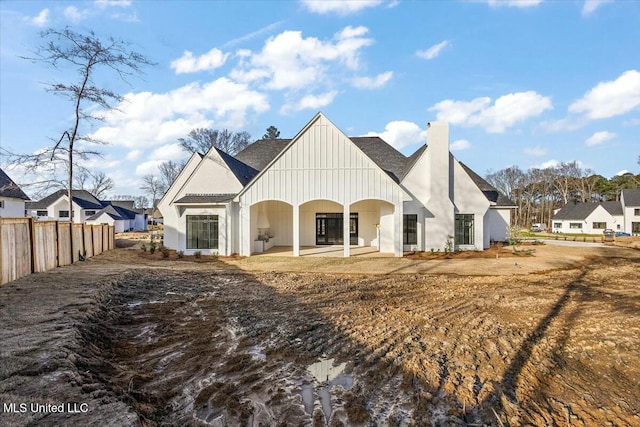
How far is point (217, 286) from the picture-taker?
34.1 feet

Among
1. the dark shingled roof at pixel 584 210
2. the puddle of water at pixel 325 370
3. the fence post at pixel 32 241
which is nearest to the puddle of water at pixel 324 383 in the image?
the puddle of water at pixel 325 370

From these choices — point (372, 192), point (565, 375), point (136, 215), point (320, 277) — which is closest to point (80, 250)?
point (320, 277)

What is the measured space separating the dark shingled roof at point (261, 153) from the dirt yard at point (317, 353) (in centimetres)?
1454

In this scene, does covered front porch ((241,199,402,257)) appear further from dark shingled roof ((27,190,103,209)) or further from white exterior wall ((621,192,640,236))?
white exterior wall ((621,192,640,236))

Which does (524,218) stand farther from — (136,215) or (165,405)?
(165,405)

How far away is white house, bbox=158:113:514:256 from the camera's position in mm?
16422

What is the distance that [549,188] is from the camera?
6519 cm

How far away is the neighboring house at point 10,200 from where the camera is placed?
26266 mm

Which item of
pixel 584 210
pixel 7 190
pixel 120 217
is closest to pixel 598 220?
pixel 584 210

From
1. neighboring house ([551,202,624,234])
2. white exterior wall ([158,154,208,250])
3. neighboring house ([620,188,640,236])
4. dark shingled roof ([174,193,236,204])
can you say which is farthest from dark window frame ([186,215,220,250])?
neighboring house ([551,202,624,234])

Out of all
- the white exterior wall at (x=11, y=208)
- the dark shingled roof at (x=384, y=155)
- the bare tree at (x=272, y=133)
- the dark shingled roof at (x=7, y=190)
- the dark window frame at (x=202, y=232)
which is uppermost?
the bare tree at (x=272, y=133)

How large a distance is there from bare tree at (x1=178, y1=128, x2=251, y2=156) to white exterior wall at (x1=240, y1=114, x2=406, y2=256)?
2927 cm

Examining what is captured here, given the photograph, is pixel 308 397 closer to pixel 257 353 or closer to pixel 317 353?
pixel 317 353

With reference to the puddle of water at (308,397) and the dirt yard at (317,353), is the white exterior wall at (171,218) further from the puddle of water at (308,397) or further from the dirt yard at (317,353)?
the puddle of water at (308,397)
